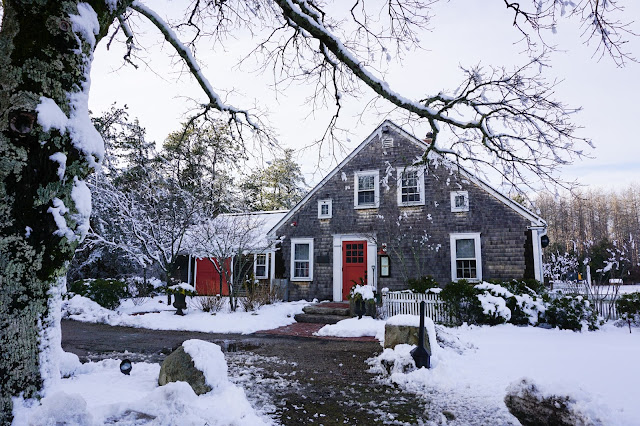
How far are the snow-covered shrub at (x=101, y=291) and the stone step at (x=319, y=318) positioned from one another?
7.74m

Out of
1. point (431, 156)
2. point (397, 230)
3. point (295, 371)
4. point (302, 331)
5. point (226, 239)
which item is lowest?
point (302, 331)

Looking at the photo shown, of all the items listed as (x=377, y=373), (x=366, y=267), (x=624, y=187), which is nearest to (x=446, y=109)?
(x=377, y=373)

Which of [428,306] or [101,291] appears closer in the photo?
[428,306]

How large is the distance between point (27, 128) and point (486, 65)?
19.1 ft

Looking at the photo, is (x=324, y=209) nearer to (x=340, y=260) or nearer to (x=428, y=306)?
(x=340, y=260)

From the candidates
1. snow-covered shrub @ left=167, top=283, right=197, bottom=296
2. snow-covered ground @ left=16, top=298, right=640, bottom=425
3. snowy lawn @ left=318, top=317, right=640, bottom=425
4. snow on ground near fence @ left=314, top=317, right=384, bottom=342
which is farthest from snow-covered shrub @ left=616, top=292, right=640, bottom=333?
snow-covered shrub @ left=167, top=283, right=197, bottom=296

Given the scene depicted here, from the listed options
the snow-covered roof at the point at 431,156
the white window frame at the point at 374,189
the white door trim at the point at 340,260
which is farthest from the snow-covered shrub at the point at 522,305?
the white window frame at the point at 374,189

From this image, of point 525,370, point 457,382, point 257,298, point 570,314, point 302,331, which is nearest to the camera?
point 457,382

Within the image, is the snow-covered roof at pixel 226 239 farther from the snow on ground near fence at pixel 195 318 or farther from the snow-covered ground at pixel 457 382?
the snow-covered ground at pixel 457 382

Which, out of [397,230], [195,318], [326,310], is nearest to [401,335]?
[326,310]

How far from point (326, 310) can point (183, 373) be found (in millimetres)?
8887

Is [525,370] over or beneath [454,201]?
beneath

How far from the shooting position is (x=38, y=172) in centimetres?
265

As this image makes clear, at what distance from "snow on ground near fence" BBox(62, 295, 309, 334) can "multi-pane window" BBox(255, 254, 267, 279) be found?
3.85 m
